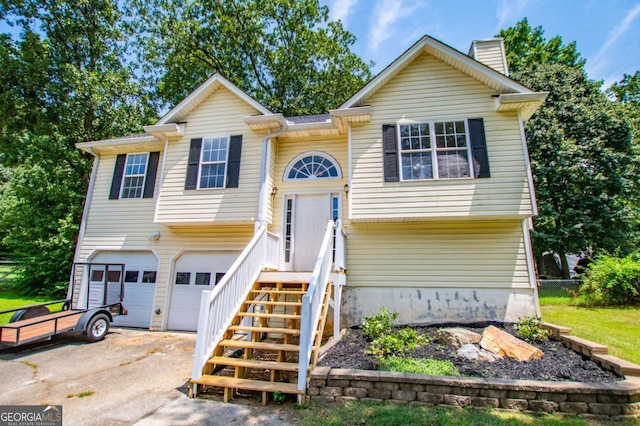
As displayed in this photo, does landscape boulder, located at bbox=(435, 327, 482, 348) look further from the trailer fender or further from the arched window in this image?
the trailer fender

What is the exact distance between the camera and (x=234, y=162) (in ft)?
27.0

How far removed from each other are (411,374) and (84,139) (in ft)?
53.8

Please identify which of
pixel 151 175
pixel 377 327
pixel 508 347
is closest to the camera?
pixel 508 347

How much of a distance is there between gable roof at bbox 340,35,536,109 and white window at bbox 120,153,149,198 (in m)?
6.68

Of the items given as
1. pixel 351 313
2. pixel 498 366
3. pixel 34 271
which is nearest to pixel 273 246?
pixel 351 313

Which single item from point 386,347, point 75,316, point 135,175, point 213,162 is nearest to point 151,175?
point 135,175

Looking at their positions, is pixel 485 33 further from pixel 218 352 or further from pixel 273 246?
pixel 218 352

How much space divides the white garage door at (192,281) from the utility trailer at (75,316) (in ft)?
4.18

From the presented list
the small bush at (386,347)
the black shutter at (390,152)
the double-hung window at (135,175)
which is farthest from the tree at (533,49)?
the double-hung window at (135,175)

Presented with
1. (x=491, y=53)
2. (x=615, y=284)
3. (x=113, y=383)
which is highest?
(x=491, y=53)

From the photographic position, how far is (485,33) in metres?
10.2

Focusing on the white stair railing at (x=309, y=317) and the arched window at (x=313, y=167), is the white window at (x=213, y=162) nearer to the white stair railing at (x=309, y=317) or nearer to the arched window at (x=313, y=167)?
the arched window at (x=313, y=167)

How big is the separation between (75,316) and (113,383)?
3.52 metres

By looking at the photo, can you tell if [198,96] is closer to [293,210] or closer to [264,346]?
[293,210]
